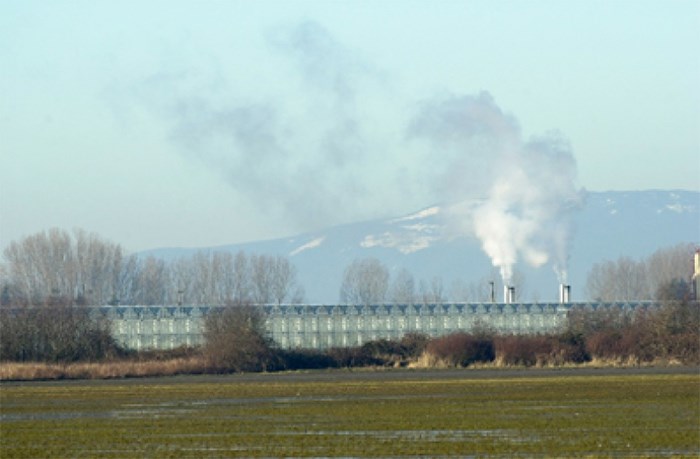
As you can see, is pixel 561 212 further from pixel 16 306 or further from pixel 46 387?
pixel 46 387

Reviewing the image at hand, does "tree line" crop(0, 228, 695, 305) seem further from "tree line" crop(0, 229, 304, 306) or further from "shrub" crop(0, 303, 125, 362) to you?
"shrub" crop(0, 303, 125, 362)

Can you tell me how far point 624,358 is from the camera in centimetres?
7525

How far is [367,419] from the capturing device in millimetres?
35062

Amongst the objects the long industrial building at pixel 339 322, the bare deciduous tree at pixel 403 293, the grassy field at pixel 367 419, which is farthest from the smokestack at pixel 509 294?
the grassy field at pixel 367 419

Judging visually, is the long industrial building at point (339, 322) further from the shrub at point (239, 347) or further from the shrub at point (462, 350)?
the shrub at point (462, 350)

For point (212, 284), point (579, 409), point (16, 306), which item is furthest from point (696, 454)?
point (212, 284)

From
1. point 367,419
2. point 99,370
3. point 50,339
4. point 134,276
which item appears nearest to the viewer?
point 367,419

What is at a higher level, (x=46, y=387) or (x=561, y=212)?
(x=561, y=212)

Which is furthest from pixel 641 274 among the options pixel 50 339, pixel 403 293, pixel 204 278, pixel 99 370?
pixel 99 370

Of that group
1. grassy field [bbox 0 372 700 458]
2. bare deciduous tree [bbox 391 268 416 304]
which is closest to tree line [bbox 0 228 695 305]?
bare deciduous tree [bbox 391 268 416 304]

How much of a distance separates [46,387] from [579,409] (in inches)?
1172

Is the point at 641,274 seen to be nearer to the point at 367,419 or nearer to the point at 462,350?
the point at 462,350

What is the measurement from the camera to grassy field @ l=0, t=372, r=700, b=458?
27.2 m

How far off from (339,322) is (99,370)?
33.1 metres
